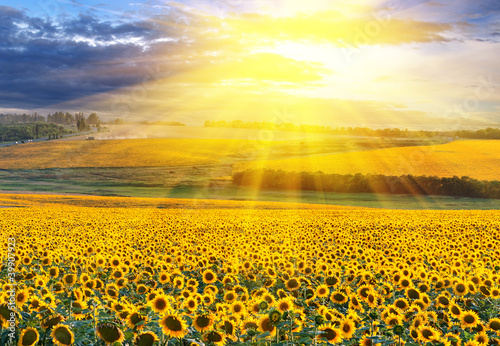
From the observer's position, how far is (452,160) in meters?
84.6

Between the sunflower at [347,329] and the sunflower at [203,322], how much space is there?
176 centimetres

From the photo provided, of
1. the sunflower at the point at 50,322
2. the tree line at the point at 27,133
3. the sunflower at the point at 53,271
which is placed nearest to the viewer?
the sunflower at the point at 50,322

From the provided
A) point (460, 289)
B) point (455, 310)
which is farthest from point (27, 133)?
point (455, 310)

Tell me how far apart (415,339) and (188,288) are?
387 cm

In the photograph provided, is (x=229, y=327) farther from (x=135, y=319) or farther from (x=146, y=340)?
(x=135, y=319)

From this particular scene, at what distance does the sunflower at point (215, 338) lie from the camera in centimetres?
457

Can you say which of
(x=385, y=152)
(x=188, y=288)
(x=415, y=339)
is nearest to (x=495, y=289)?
(x=415, y=339)

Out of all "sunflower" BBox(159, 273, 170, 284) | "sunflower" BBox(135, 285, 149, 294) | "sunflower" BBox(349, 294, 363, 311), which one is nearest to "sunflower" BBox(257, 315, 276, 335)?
"sunflower" BBox(349, 294, 363, 311)

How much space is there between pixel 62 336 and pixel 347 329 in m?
3.56

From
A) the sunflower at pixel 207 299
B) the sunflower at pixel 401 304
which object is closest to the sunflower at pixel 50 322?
the sunflower at pixel 207 299

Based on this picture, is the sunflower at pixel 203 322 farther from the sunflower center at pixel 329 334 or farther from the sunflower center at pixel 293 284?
the sunflower center at pixel 293 284

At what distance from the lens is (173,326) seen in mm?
4453

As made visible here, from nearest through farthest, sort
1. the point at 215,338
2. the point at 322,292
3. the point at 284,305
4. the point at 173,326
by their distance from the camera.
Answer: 1. the point at 173,326
2. the point at 215,338
3. the point at 284,305
4. the point at 322,292

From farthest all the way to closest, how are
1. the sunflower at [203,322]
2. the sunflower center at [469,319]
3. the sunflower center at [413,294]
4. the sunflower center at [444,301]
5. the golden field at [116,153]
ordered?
the golden field at [116,153] → the sunflower center at [413,294] → the sunflower center at [444,301] → the sunflower center at [469,319] → the sunflower at [203,322]
